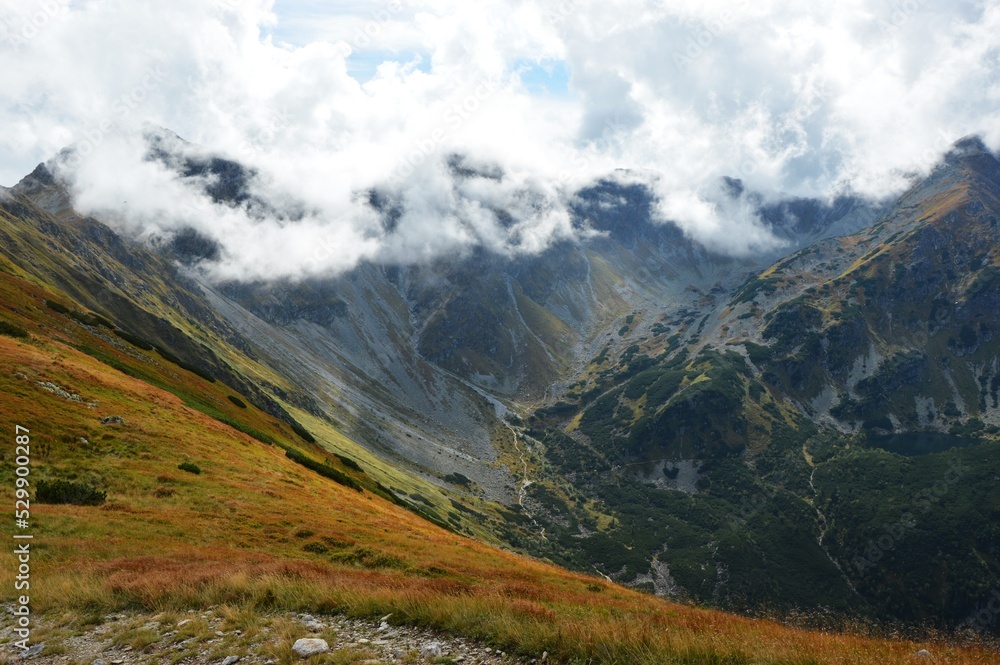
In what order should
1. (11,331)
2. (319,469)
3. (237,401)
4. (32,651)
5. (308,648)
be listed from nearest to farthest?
(308,648) → (32,651) → (11,331) → (319,469) → (237,401)

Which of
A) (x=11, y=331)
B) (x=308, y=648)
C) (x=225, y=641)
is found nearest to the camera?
(x=308, y=648)

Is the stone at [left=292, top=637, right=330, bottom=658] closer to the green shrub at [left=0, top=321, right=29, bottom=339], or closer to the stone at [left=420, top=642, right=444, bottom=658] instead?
the stone at [left=420, top=642, right=444, bottom=658]

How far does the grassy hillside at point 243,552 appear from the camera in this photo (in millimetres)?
10562

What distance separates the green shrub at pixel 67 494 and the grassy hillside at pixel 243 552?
0.53 m

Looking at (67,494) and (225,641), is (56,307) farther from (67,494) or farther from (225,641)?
(225,641)

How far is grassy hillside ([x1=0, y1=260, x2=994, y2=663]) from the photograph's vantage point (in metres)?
10.6

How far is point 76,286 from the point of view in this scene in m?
104

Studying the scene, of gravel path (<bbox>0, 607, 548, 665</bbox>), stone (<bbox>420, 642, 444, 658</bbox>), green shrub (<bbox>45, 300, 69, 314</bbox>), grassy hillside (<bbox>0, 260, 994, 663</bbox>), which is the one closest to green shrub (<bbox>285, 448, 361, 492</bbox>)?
grassy hillside (<bbox>0, 260, 994, 663</bbox>)

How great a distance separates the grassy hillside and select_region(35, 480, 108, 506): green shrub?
20.9 inches

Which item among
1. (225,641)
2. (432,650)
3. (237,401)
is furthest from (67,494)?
(237,401)

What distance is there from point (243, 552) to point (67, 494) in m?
11.0

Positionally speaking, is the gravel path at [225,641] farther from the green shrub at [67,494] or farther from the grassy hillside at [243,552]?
the green shrub at [67,494]

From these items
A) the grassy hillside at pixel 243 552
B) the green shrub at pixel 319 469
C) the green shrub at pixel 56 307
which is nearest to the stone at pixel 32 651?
A: the grassy hillside at pixel 243 552

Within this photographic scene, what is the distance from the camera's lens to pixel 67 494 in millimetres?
24469
